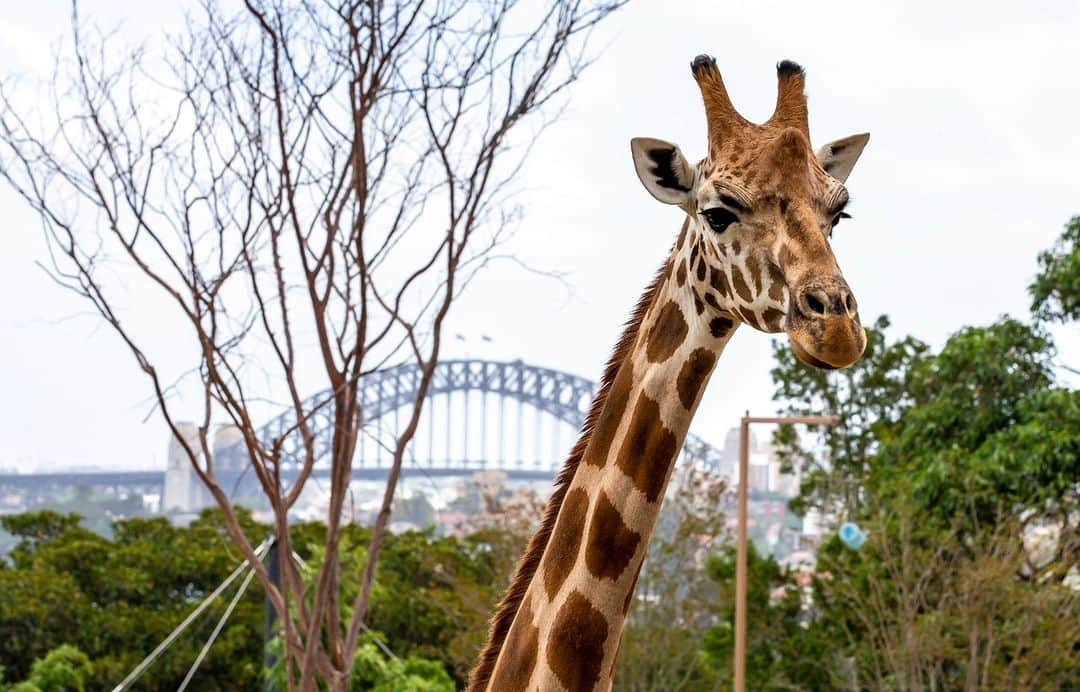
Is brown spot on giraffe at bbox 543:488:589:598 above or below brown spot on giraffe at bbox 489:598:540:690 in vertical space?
above

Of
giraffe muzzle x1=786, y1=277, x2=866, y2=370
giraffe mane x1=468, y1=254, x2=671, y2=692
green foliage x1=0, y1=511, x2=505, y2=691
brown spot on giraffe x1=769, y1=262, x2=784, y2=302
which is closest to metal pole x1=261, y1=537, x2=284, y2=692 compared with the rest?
giraffe mane x1=468, y1=254, x2=671, y2=692

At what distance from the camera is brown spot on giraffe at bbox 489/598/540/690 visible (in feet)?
8.36

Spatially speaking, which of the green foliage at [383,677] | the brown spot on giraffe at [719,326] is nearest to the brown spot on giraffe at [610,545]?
the brown spot on giraffe at [719,326]

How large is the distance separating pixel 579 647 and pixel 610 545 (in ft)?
0.58

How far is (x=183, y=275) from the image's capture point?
5.36m

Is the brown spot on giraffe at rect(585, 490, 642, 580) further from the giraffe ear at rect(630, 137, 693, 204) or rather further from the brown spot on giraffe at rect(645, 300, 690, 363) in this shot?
the giraffe ear at rect(630, 137, 693, 204)

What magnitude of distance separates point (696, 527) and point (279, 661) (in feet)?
28.1

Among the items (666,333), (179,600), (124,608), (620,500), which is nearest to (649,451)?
(620,500)

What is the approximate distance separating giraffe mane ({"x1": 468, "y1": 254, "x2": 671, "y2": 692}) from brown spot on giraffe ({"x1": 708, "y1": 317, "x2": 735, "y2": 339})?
19cm

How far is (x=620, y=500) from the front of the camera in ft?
8.14

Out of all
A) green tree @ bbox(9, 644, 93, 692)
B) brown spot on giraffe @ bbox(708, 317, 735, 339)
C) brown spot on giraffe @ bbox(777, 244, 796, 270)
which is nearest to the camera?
brown spot on giraffe @ bbox(777, 244, 796, 270)

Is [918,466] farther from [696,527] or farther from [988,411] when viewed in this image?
[696,527]

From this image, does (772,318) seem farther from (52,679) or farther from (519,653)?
(52,679)

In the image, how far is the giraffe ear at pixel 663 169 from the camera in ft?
7.78
